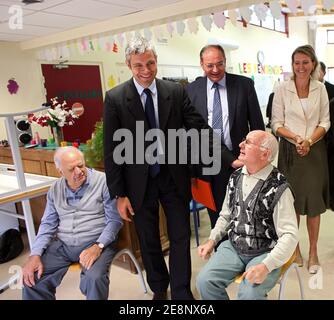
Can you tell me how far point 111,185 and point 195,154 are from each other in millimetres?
519

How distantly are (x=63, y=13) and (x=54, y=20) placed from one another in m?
0.30

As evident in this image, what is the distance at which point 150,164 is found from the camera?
1893 mm

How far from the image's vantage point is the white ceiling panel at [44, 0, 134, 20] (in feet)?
11.4

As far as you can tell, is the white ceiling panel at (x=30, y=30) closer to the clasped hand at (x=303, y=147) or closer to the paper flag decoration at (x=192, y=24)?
the paper flag decoration at (x=192, y=24)

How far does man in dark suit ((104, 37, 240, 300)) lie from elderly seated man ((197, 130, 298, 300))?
31 cm

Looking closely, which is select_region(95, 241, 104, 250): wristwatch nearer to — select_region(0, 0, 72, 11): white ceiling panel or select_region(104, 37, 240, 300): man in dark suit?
select_region(104, 37, 240, 300): man in dark suit

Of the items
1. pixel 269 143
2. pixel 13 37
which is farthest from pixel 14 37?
pixel 269 143

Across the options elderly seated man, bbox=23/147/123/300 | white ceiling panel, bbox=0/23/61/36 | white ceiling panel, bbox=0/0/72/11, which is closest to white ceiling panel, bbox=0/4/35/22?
white ceiling panel, bbox=0/0/72/11

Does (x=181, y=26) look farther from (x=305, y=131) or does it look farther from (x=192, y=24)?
(x=305, y=131)

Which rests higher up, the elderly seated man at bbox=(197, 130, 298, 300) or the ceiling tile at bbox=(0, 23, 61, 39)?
the ceiling tile at bbox=(0, 23, 61, 39)

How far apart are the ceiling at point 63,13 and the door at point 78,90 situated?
0.69 m

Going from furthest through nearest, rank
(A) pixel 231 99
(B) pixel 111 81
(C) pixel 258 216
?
(B) pixel 111 81 < (A) pixel 231 99 < (C) pixel 258 216

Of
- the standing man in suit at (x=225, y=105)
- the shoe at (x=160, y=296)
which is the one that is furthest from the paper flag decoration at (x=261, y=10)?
the shoe at (x=160, y=296)

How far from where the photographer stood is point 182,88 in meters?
1.97
